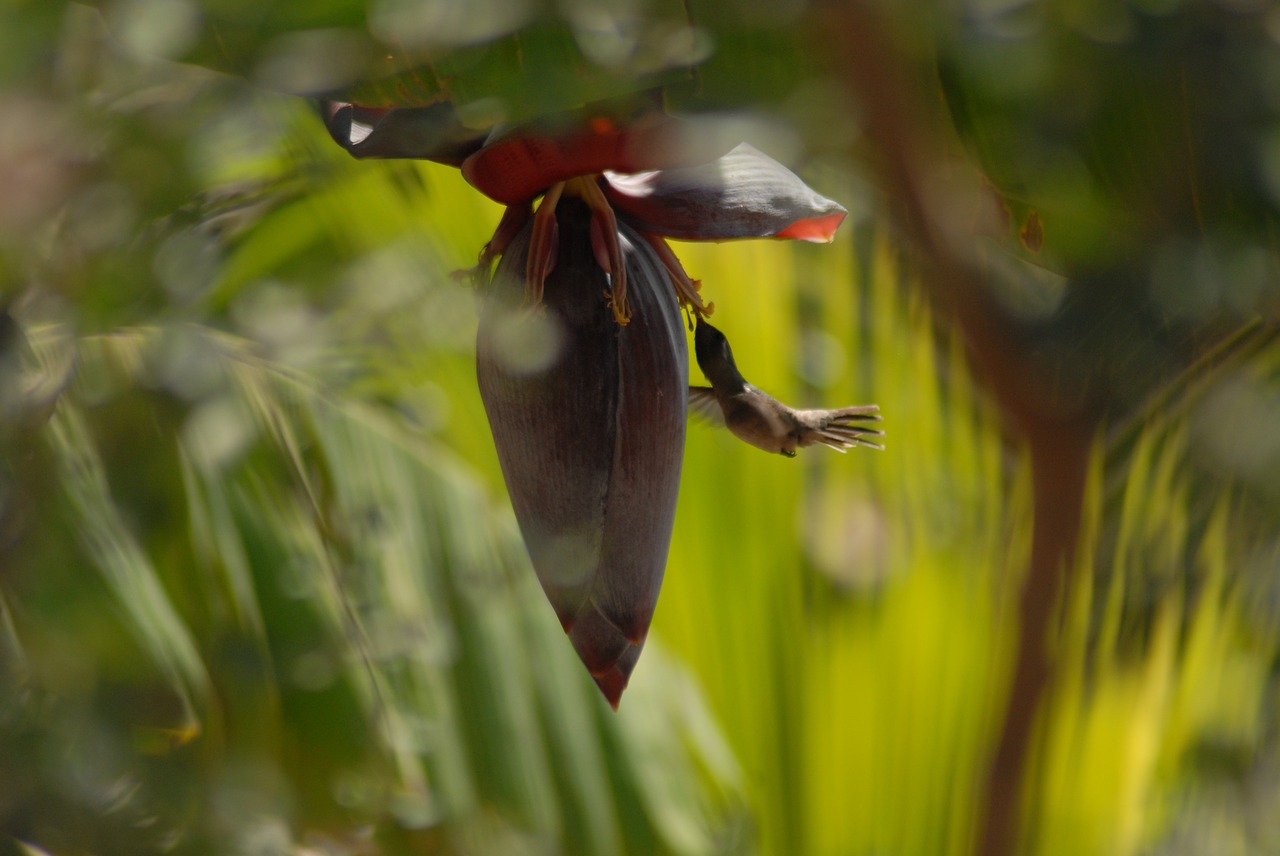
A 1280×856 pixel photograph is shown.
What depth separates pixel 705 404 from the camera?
42 centimetres

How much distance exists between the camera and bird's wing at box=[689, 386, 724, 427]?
0.40 meters

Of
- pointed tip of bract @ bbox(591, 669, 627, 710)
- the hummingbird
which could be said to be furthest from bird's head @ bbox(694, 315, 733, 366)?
pointed tip of bract @ bbox(591, 669, 627, 710)

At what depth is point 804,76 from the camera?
205 millimetres

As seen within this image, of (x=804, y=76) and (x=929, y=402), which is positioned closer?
(x=804, y=76)

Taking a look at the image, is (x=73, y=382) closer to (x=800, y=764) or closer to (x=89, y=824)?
(x=89, y=824)

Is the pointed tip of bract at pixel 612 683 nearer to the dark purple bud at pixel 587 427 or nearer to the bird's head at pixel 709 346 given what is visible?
the dark purple bud at pixel 587 427

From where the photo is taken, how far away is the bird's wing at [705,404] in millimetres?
402

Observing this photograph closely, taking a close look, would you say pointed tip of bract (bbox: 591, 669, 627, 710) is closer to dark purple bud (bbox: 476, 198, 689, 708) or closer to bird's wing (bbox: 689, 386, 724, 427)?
dark purple bud (bbox: 476, 198, 689, 708)

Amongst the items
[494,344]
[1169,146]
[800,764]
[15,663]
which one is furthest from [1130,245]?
[800,764]

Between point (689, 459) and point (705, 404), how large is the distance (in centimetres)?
51

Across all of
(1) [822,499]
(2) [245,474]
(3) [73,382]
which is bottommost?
(1) [822,499]

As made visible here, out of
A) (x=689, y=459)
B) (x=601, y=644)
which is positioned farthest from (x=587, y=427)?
(x=689, y=459)

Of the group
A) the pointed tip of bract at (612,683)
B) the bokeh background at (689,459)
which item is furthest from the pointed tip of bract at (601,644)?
the bokeh background at (689,459)

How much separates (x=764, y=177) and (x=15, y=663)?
1.15ft
